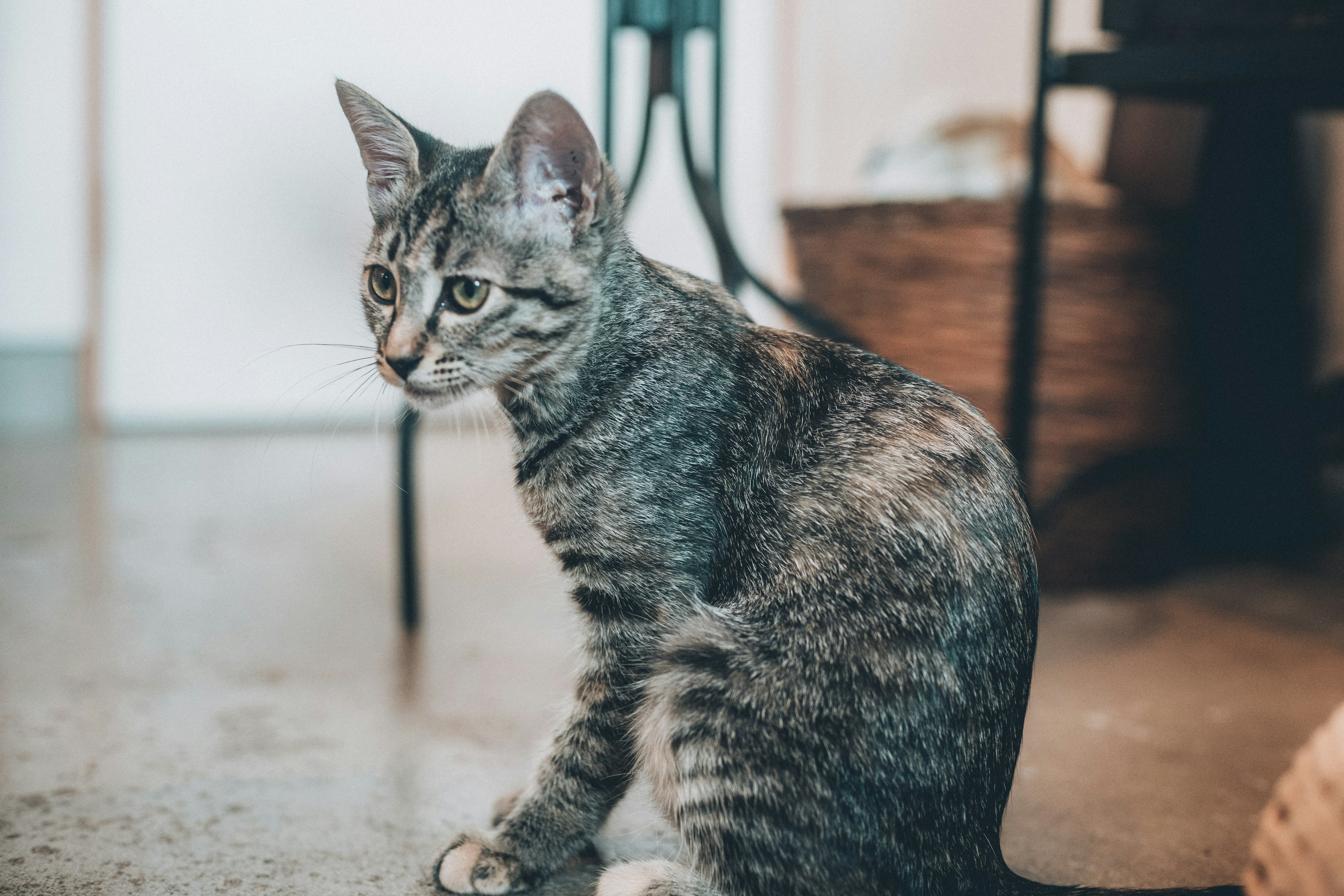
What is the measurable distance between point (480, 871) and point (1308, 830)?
67cm

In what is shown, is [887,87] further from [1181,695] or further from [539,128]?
[539,128]

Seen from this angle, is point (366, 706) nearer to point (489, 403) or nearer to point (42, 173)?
point (489, 403)

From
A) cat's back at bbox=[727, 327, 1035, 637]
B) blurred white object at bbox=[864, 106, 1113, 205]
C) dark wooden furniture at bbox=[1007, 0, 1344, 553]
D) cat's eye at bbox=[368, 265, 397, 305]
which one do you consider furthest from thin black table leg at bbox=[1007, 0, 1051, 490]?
cat's eye at bbox=[368, 265, 397, 305]

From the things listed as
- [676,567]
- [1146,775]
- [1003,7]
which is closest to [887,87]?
[1003,7]

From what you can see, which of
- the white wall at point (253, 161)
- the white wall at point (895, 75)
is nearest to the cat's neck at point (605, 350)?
the white wall at point (895, 75)

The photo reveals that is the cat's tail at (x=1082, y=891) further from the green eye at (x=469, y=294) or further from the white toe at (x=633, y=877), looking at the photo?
the green eye at (x=469, y=294)

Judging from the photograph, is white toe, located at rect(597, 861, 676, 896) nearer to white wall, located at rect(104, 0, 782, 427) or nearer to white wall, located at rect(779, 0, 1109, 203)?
white wall, located at rect(779, 0, 1109, 203)

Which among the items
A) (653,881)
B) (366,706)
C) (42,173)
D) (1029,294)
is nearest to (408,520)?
(366,706)

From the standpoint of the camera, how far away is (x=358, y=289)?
1.00m

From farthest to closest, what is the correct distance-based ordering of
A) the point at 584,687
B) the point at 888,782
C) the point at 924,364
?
the point at 924,364
the point at 584,687
the point at 888,782

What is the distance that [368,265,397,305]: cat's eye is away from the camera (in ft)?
3.06

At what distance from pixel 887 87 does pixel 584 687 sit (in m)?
2.87

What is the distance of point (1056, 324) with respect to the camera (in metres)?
1.76

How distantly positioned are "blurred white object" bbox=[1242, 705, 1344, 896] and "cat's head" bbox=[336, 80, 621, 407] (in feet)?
2.21
